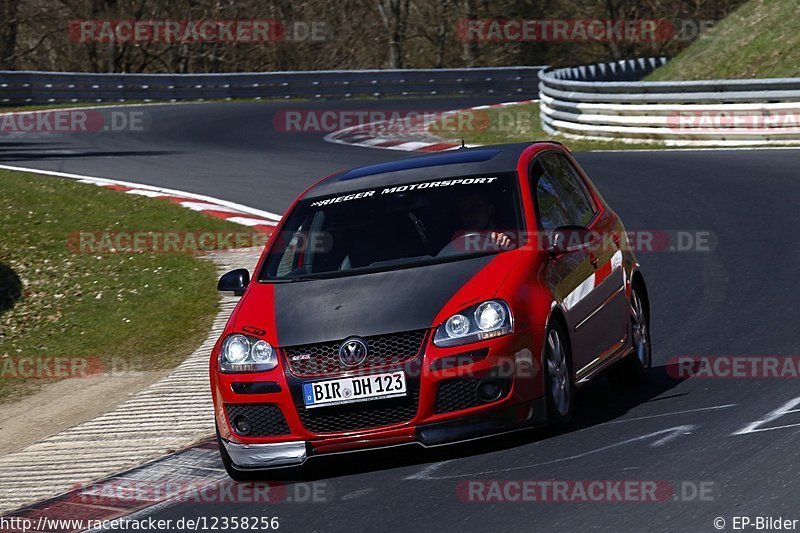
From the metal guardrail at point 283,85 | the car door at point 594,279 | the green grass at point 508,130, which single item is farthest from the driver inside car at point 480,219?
the metal guardrail at point 283,85

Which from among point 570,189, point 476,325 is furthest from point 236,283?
point 570,189

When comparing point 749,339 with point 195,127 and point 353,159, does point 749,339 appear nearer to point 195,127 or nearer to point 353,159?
point 353,159

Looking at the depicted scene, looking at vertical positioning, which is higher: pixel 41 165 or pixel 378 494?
pixel 378 494

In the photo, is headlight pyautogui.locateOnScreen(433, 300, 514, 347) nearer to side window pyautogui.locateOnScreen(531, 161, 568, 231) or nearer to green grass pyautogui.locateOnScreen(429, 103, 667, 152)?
side window pyautogui.locateOnScreen(531, 161, 568, 231)

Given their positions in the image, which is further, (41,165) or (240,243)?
(41,165)

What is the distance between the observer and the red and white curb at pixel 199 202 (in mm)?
17344

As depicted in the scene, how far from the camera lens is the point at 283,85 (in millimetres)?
38281

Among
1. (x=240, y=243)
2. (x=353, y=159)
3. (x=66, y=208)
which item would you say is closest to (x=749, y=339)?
(x=240, y=243)

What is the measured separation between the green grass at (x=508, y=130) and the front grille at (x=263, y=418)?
16.3 m

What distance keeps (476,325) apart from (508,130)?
20414mm

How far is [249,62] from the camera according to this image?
49812 millimetres

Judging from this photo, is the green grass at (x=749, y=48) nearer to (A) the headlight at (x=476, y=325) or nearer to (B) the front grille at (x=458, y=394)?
(A) the headlight at (x=476, y=325)

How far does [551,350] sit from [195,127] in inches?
924

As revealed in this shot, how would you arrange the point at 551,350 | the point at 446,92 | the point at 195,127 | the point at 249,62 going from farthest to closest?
the point at 249,62
the point at 446,92
the point at 195,127
the point at 551,350
